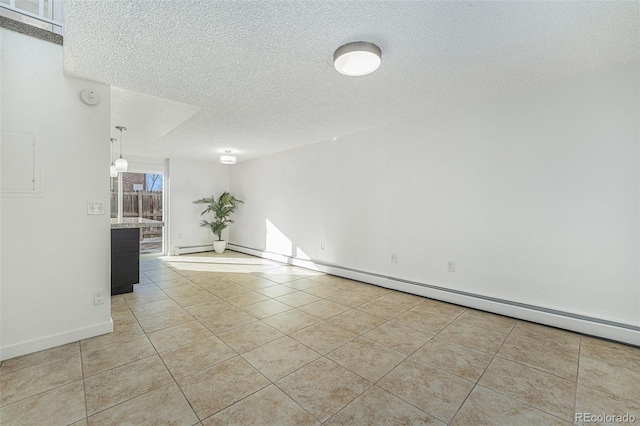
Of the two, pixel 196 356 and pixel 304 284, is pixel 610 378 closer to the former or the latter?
pixel 196 356

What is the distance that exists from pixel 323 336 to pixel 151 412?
1.35 m

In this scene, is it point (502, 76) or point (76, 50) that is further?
point (502, 76)

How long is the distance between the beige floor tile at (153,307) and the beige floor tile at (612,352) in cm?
392

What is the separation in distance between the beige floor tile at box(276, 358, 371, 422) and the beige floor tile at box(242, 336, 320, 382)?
0.24ft

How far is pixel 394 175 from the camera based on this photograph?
148 inches

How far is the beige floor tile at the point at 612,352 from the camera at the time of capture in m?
2.00

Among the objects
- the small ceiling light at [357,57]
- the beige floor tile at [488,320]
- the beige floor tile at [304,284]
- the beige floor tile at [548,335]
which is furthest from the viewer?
the beige floor tile at [304,284]

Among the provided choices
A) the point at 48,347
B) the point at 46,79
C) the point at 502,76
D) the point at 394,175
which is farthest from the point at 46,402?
the point at 502,76

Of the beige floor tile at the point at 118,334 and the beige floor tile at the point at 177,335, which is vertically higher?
the beige floor tile at the point at 177,335

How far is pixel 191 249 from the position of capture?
674 centimetres

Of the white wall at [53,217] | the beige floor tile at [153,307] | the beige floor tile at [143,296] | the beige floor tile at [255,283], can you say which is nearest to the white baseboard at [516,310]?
the beige floor tile at [255,283]

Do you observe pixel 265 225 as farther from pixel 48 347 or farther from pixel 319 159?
pixel 48 347

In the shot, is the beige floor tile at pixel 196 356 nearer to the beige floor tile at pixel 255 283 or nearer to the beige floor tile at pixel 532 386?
the beige floor tile at pixel 255 283

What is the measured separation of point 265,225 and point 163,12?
4777 mm
